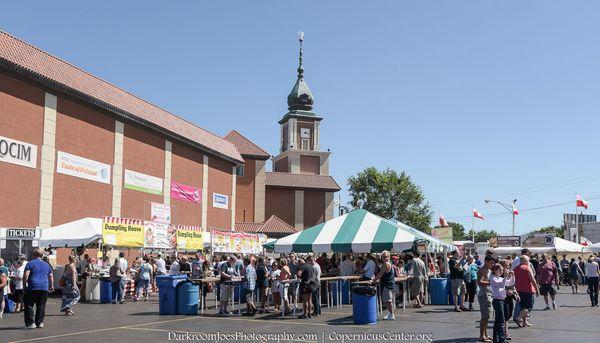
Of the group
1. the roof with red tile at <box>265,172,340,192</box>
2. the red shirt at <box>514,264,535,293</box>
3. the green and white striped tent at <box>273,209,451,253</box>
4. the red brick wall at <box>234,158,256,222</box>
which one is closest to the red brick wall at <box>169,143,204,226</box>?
the red brick wall at <box>234,158,256,222</box>

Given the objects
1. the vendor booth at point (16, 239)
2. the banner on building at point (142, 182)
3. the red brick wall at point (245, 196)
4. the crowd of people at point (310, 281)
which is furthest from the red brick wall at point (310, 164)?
the vendor booth at point (16, 239)

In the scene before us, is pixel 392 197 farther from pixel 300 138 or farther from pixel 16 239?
pixel 16 239

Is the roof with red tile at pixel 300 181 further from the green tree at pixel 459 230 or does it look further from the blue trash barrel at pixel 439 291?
the green tree at pixel 459 230

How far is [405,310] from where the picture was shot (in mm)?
19094

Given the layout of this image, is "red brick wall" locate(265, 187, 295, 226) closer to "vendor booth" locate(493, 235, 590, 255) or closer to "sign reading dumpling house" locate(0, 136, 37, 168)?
"vendor booth" locate(493, 235, 590, 255)

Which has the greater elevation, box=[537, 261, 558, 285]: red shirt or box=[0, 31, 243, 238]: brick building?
box=[0, 31, 243, 238]: brick building

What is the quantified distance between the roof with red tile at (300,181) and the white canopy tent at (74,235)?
149ft

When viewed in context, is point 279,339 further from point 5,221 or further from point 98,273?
point 5,221

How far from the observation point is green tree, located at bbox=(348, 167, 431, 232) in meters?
83.8

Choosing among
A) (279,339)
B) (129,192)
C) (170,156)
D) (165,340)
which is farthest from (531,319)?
(170,156)

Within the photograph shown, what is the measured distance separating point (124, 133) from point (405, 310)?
79.3 ft

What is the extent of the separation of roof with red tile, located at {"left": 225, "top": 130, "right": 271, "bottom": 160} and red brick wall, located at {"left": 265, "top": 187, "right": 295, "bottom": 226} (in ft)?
22.0

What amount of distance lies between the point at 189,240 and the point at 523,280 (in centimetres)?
1928

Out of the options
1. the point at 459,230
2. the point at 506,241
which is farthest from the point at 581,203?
the point at 459,230
